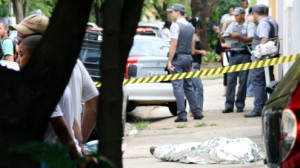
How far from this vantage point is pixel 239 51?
15836 millimetres

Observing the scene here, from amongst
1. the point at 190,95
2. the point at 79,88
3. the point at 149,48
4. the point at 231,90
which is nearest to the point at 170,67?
the point at 190,95

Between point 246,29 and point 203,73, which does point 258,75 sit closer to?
point 203,73

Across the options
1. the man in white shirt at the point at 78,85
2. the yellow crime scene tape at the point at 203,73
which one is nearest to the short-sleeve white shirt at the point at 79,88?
the man in white shirt at the point at 78,85

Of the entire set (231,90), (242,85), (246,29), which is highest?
(246,29)

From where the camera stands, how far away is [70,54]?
3572 millimetres

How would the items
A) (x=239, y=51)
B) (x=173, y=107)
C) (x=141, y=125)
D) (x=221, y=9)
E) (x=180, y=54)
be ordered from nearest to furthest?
(x=180, y=54) < (x=141, y=125) < (x=239, y=51) < (x=173, y=107) < (x=221, y=9)

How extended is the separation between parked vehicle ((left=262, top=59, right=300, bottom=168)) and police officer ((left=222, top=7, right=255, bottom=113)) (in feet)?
31.0

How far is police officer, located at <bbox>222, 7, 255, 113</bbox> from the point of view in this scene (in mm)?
15766

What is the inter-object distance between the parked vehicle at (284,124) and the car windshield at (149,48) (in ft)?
35.0

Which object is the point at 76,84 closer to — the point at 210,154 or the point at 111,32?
the point at 111,32

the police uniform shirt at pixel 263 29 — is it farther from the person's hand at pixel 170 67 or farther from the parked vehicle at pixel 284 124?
the parked vehicle at pixel 284 124

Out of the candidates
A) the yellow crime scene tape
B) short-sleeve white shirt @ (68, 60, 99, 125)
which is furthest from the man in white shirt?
the yellow crime scene tape

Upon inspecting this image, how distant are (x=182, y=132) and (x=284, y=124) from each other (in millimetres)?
8954

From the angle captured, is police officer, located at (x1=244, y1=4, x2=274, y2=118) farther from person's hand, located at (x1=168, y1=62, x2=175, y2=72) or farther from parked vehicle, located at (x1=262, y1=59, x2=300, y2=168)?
parked vehicle, located at (x1=262, y1=59, x2=300, y2=168)
